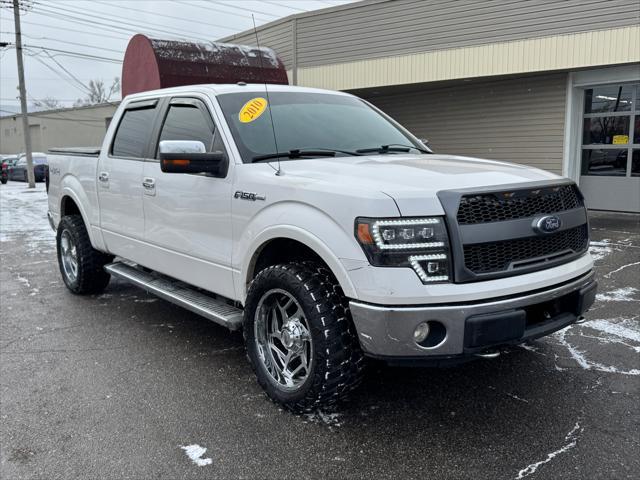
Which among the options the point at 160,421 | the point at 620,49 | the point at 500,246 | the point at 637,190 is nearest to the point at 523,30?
the point at 620,49

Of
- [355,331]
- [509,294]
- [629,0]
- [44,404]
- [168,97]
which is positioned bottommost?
[44,404]

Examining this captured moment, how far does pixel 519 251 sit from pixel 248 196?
1675 mm

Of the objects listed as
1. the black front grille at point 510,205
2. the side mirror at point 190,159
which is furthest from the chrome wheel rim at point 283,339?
the black front grille at point 510,205

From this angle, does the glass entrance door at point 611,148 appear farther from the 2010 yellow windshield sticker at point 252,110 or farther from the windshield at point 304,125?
the 2010 yellow windshield sticker at point 252,110

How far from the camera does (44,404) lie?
12.4 feet

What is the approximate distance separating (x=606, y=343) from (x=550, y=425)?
1.66 metres

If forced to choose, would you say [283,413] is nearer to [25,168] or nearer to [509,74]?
[509,74]

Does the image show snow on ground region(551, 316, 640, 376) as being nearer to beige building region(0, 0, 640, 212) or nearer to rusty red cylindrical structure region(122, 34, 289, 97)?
rusty red cylindrical structure region(122, 34, 289, 97)

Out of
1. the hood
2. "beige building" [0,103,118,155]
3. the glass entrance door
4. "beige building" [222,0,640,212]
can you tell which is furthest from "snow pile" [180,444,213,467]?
"beige building" [0,103,118,155]

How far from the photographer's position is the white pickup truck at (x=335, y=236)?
296cm

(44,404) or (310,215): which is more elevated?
(310,215)

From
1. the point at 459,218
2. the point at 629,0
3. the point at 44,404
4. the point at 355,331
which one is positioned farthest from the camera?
the point at 629,0

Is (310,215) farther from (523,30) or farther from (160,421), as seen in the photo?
(523,30)

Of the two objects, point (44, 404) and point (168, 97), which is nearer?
point (44, 404)
